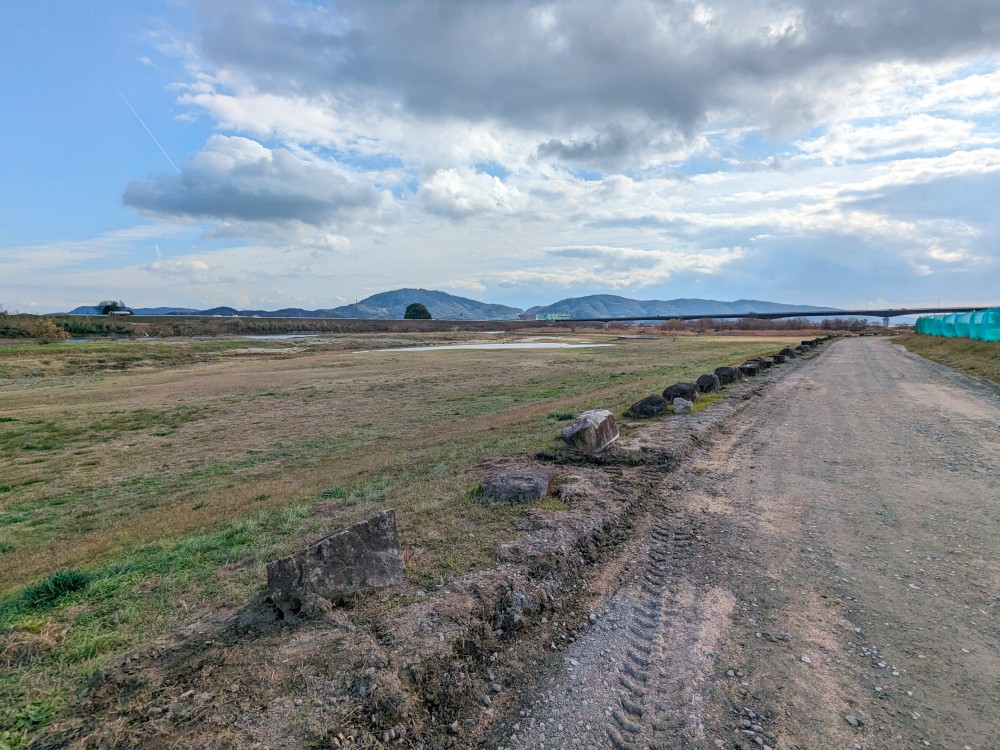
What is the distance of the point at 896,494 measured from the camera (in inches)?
307

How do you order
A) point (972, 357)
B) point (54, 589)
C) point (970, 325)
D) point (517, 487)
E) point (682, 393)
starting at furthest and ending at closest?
point (970, 325) → point (972, 357) → point (682, 393) → point (517, 487) → point (54, 589)

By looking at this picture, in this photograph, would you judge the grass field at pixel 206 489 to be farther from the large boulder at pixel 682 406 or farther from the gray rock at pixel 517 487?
the large boulder at pixel 682 406

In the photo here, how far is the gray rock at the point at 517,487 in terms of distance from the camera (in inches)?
296

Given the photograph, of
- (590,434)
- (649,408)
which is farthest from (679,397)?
(590,434)

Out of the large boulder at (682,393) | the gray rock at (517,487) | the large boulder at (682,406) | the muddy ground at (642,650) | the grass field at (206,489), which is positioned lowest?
the grass field at (206,489)

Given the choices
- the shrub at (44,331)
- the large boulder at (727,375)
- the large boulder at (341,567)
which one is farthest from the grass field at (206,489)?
the shrub at (44,331)

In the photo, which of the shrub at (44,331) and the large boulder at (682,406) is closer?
the large boulder at (682,406)

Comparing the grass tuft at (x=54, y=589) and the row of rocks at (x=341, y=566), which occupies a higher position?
the row of rocks at (x=341, y=566)

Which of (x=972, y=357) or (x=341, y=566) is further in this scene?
(x=972, y=357)

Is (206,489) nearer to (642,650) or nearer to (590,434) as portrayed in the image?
(590,434)

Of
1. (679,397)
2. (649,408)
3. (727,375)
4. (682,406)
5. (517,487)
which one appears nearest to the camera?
(517,487)

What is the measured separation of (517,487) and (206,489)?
8113 mm

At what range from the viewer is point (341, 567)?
4.90m

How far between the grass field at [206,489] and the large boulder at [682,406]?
1880 millimetres
